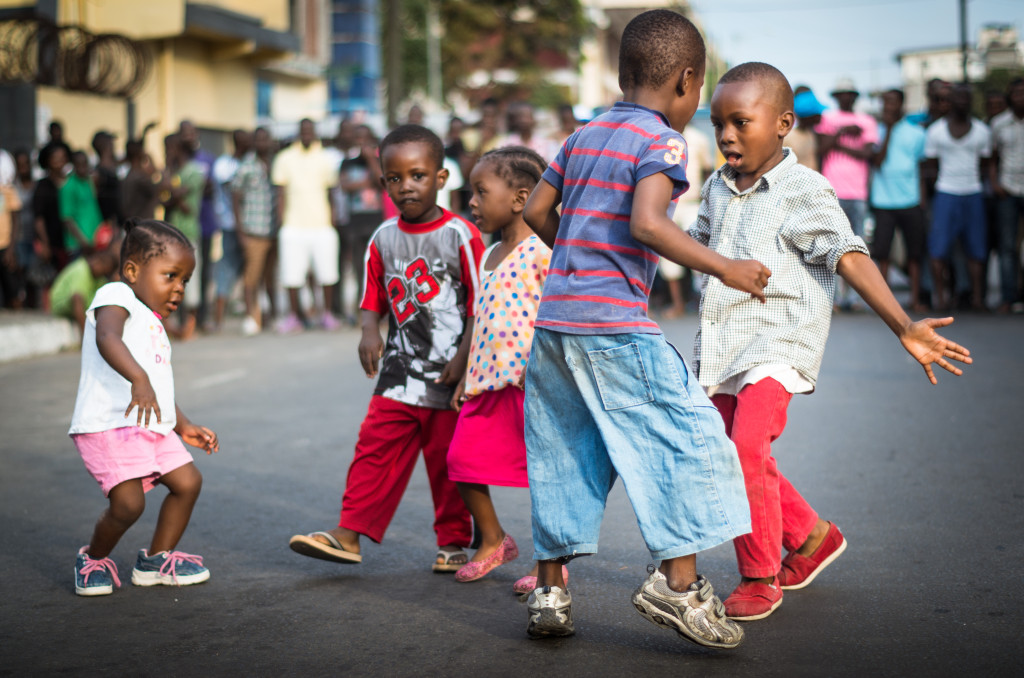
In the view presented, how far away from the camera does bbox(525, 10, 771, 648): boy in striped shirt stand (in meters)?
3.23

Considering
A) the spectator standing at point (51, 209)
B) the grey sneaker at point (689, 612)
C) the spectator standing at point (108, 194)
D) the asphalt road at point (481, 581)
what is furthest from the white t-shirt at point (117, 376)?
the spectator standing at point (51, 209)

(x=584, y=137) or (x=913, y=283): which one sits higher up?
(x=584, y=137)

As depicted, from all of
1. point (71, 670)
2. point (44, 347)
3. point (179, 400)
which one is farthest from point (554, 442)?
point (44, 347)

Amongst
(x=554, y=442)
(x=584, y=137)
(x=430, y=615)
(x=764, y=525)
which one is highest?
(x=584, y=137)

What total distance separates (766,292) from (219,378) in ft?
21.3

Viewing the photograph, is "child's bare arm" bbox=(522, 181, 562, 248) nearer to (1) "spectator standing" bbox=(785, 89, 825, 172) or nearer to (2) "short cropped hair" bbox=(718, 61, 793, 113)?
(2) "short cropped hair" bbox=(718, 61, 793, 113)

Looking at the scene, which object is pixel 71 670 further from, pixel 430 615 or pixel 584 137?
pixel 584 137

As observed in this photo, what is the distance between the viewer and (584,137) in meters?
3.39

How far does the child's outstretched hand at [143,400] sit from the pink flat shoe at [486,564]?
1.21 metres

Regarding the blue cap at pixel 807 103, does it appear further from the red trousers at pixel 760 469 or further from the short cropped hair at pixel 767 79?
the red trousers at pixel 760 469

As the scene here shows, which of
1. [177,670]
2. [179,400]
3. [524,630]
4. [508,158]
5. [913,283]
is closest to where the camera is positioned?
[177,670]

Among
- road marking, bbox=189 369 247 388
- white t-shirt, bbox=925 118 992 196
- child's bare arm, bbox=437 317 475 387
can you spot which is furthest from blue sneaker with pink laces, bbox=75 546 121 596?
white t-shirt, bbox=925 118 992 196

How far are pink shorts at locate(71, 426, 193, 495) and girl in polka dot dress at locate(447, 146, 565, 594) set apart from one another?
3.44 ft

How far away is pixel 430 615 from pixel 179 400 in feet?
16.9
